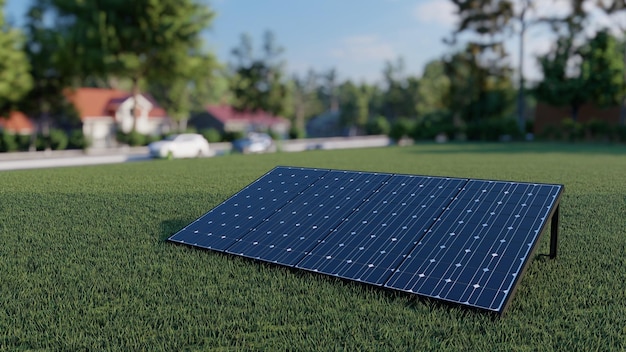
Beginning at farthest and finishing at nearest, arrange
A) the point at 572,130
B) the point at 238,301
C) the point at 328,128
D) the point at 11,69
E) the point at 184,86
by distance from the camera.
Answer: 1. the point at 328,128
2. the point at 184,86
3. the point at 572,130
4. the point at 11,69
5. the point at 238,301

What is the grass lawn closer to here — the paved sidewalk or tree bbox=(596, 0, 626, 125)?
the paved sidewalk

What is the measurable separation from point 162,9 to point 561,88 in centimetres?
3813

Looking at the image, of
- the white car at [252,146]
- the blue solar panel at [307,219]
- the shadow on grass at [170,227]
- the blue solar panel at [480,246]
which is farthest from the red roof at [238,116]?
the blue solar panel at [480,246]

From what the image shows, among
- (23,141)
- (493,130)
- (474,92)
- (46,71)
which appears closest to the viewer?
(23,141)

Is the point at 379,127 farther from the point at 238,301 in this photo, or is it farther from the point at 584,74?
the point at 238,301

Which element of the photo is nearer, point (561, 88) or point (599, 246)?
point (599, 246)

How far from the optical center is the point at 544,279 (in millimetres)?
6012

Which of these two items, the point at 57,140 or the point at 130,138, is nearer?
the point at 57,140

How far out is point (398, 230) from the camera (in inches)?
249

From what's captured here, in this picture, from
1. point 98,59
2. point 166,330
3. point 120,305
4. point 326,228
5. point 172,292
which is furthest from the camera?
point 98,59

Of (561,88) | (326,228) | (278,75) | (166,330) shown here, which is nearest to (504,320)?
(326,228)

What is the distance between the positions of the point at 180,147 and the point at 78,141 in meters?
13.2

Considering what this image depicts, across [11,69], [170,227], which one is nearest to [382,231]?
[170,227]

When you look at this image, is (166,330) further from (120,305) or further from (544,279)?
(544,279)
